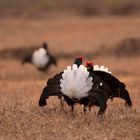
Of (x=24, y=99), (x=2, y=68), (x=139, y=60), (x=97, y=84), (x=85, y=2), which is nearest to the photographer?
(x=97, y=84)

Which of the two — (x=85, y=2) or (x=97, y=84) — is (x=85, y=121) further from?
(x=85, y=2)

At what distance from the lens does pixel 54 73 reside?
71.3 feet

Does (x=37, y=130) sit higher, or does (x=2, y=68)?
(x=2, y=68)

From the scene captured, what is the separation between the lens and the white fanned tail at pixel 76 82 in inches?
342

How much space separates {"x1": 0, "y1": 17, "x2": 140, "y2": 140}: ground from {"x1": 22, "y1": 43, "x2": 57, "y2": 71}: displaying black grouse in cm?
27

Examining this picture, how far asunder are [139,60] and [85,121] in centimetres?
1733

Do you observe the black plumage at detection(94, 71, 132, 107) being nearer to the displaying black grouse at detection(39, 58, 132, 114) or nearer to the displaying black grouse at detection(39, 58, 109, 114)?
the displaying black grouse at detection(39, 58, 132, 114)

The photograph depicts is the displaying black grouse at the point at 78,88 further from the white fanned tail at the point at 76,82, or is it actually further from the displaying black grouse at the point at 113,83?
the displaying black grouse at the point at 113,83

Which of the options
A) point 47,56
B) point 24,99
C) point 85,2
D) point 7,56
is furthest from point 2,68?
point 85,2

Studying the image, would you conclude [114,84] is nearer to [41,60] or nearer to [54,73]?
[54,73]

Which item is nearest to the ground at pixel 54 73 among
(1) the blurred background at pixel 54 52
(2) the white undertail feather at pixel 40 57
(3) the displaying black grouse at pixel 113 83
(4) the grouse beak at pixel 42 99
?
(1) the blurred background at pixel 54 52

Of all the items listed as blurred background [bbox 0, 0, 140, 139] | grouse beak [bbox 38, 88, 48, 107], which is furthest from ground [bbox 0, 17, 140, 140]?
grouse beak [bbox 38, 88, 48, 107]

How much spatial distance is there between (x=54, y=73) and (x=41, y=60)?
1.07 metres

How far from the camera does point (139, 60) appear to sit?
84.1ft
